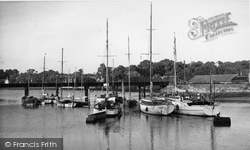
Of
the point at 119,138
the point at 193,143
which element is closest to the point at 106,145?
the point at 119,138

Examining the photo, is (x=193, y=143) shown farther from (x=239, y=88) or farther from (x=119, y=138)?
(x=239, y=88)

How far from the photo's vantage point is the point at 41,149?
3030 centimetres

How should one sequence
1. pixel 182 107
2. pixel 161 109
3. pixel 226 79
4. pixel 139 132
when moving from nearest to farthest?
pixel 139 132
pixel 161 109
pixel 182 107
pixel 226 79

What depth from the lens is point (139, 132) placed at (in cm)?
4250

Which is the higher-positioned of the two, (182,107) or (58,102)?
(182,107)

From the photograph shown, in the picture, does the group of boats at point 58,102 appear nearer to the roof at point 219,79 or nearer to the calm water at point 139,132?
the calm water at point 139,132

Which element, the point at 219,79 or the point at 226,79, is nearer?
the point at 226,79

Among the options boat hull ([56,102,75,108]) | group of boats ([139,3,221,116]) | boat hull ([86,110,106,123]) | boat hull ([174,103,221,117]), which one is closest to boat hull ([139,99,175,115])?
group of boats ([139,3,221,116])

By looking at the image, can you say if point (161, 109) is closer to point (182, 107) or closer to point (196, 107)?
point (182, 107)

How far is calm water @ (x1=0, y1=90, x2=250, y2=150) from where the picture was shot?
34.6 metres

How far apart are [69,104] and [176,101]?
32.0 meters

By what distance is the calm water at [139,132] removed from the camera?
34.6m

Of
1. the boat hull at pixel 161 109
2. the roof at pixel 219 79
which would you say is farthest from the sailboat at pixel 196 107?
the roof at pixel 219 79

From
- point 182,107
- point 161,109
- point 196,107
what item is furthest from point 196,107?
point 161,109
